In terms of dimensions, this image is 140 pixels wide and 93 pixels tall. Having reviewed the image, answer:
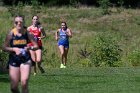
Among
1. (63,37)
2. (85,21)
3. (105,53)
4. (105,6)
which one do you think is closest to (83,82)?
(63,37)

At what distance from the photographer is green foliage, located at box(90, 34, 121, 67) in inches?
1064

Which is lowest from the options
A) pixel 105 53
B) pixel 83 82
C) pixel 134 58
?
pixel 134 58

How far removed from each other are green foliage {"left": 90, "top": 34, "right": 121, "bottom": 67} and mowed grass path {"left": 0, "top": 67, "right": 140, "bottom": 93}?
5386mm

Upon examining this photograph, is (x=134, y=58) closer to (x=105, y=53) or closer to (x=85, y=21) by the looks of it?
(x=105, y=53)

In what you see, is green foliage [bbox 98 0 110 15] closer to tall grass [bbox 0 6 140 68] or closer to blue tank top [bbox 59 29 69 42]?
tall grass [bbox 0 6 140 68]

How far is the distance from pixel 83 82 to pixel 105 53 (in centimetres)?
908

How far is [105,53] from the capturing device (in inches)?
1064

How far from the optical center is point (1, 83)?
57.9ft

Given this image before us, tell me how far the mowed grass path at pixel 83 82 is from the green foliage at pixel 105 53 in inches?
212

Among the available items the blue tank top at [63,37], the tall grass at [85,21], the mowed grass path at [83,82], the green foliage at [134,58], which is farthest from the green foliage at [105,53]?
the tall grass at [85,21]

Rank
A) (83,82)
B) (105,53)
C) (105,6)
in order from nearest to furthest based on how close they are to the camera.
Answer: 1. (83,82)
2. (105,53)
3. (105,6)

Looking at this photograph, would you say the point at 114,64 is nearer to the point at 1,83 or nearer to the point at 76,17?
the point at 1,83

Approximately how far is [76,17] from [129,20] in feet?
16.0

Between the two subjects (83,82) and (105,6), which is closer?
(83,82)
